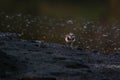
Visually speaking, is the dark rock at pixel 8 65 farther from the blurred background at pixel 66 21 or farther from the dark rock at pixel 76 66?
the blurred background at pixel 66 21

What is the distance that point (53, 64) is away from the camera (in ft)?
57.5

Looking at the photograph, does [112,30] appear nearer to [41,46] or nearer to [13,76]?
[41,46]

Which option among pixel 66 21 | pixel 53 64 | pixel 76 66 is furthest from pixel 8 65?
pixel 66 21

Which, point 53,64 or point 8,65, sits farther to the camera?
point 53,64

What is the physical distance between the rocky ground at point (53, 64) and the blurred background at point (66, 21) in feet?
10.9

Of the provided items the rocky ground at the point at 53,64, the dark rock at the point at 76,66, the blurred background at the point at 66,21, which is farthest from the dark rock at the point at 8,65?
the blurred background at the point at 66,21

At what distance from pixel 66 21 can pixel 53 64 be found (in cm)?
2161

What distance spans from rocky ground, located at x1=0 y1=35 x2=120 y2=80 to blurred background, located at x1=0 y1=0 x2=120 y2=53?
331cm

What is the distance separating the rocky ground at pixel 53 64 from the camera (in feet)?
51.1

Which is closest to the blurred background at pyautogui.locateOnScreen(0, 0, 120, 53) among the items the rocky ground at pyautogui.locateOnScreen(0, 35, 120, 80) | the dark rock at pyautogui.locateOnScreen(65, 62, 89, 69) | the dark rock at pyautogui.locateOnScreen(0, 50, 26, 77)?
the rocky ground at pyautogui.locateOnScreen(0, 35, 120, 80)

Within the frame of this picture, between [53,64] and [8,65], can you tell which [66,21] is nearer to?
[53,64]

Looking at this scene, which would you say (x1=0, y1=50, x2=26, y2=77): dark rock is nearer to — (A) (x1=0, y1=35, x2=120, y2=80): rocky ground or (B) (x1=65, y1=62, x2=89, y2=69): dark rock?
(A) (x1=0, y1=35, x2=120, y2=80): rocky ground

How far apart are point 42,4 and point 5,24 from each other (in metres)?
14.1

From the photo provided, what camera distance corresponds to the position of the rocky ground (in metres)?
15.6
